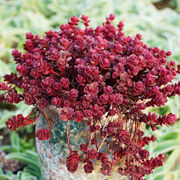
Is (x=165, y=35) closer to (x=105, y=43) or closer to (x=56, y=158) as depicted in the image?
(x=105, y=43)

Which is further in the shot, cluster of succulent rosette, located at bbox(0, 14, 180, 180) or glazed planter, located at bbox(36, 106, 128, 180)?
glazed planter, located at bbox(36, 106, 128, 180)

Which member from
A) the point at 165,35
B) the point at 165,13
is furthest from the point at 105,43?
the point at 165,13

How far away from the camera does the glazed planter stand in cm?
94

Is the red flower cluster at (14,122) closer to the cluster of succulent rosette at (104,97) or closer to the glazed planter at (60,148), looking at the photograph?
the cluster of succulent rosette at (104,97)

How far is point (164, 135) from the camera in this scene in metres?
1.67

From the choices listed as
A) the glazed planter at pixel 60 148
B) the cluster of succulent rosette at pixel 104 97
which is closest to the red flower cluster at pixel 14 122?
the cluster of succulent rosette at pixel 104 97

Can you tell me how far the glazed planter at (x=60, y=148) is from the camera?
0.94 metres

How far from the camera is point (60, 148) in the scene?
0.99 meters

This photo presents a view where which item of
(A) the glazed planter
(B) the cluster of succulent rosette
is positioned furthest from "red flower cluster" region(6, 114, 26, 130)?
(A) the glazed planter

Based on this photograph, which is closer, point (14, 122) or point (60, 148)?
point (14, 122)

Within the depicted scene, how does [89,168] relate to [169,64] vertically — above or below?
below

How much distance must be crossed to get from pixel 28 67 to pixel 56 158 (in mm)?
381

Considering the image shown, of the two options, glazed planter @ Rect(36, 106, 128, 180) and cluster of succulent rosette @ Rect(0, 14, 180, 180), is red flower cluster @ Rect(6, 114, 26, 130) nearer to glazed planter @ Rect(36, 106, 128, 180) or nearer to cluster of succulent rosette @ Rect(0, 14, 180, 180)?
cluster of succulent rosette @ Rect(0, 14, 180, 180)

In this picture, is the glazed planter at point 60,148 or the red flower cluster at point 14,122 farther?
the glazed planter at point 60,148
